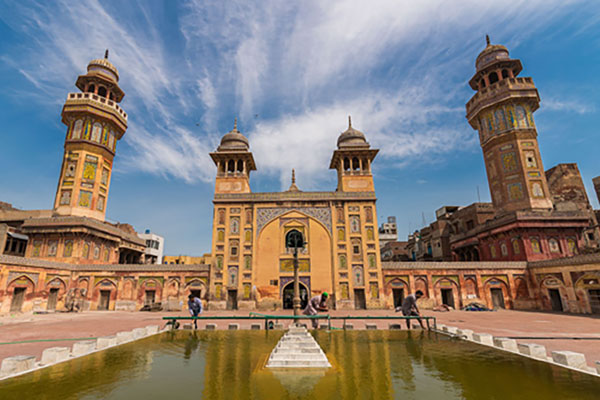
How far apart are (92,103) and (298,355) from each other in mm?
32696

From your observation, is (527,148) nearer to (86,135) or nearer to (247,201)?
(247,201)

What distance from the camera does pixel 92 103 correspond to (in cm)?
2975

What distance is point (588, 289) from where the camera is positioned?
796 inches

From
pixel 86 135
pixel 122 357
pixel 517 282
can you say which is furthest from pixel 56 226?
pixel 517 282

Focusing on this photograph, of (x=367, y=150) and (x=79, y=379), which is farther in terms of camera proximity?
(x=367, y=150)

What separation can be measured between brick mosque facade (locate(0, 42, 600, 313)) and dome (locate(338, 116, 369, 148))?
0.10 metres

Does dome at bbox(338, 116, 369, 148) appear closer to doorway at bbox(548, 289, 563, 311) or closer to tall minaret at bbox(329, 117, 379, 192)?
tall minaret at bbox(329, 117, 379, 192)

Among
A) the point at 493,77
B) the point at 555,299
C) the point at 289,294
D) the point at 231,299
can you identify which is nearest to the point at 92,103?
the point at 231,299

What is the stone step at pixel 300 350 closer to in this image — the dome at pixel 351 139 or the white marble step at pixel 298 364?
the white marble step at pixel 298 364

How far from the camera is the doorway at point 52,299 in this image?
24188 mm

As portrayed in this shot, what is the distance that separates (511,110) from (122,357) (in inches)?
1379

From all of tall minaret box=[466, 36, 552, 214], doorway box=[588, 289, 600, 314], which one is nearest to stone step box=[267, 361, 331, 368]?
doorway box=[588, 289, 600, 314]

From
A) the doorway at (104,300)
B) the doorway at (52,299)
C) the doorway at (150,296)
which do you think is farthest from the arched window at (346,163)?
the doorway at (52,299)

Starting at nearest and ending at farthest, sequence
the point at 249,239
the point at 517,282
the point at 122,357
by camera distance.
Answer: the point at 122,357, the point at 517,282, the point at 249,239
